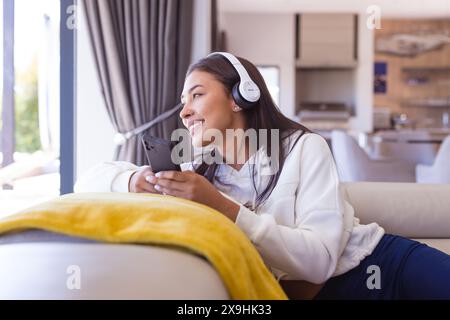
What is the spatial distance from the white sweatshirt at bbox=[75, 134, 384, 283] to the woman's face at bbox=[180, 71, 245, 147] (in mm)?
126

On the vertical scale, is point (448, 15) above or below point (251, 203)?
above

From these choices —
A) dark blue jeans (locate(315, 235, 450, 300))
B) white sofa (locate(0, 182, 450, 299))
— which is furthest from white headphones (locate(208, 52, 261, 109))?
white sofa (locate(0, 182, 450, 299))

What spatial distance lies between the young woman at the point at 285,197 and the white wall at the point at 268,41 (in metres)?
6.36

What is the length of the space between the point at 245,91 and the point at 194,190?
37 centimetres

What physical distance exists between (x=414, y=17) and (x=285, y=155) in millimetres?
7754

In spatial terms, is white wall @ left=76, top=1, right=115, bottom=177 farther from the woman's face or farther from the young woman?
the woman's face

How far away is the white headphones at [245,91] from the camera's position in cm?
129

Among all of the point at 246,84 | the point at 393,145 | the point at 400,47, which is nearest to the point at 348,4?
the point at 400,47

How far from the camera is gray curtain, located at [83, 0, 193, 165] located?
279 centimetres

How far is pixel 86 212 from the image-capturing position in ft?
2.60

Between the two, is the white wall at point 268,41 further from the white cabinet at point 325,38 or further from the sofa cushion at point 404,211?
the sofa cushion at point 404,211

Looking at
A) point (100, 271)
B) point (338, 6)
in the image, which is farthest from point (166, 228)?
point (338, 6)

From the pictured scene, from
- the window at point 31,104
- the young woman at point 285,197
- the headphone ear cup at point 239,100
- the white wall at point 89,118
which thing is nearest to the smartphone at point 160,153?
the young woman at point 285,197
